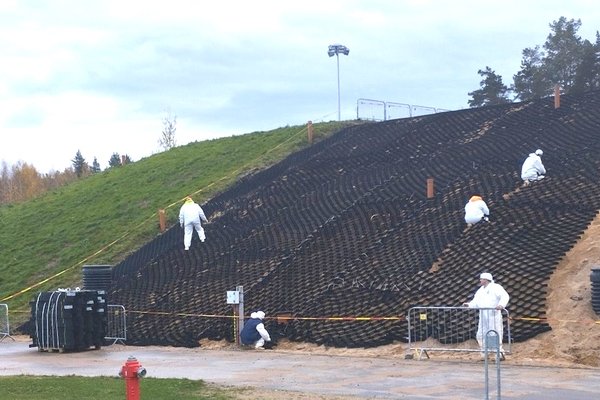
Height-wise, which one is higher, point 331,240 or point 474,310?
point 331,240

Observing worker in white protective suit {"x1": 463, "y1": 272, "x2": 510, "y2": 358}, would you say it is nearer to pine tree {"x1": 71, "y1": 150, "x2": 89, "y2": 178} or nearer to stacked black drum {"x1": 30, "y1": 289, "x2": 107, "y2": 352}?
stacked black drum {"x1": 30, "y1": 289, "x2": 107, "y2": 352}

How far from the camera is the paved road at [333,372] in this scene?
1248 centimetres

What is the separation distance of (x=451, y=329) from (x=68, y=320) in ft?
28.2

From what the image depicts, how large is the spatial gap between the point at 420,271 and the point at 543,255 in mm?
2739

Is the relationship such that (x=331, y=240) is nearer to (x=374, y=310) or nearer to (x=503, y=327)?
(x=374, y=310)

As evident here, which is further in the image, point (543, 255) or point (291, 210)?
point (291, 210)

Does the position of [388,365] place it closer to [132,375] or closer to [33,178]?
[132,375]

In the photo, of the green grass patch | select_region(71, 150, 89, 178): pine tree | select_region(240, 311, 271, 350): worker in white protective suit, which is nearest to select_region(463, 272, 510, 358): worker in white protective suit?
select_region(240, 311, 271, 350): worker in white protective suit

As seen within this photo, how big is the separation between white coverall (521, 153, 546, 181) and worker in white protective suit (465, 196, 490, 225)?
302 centimetres

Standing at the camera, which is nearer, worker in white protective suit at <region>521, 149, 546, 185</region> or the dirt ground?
the dirt ground

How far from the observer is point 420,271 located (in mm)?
20172

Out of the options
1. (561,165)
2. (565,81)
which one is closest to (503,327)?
(561,165)

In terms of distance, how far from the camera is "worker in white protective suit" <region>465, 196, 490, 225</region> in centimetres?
2175

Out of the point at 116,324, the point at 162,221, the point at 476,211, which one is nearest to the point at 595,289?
the point at 476,211
